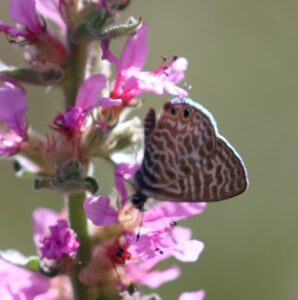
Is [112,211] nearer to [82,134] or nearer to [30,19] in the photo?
[82,134]

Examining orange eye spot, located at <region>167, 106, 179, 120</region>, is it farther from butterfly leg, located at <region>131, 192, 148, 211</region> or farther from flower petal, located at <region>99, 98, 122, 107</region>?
butterfly leg, located at <region>131, 192, 148, 211</region>

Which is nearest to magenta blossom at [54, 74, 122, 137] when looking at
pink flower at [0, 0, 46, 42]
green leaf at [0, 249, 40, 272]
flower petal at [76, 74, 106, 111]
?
flower petal at [76, 74, 106, 111]

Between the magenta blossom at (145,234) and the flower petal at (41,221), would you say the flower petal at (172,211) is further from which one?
the flower petal at (41,221)

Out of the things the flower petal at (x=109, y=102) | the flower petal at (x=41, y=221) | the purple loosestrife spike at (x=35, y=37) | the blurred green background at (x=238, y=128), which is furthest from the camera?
the blurred green background at (x=238, y=128)

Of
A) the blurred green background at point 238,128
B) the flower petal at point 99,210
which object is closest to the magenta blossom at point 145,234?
the flower petal at point 99,210

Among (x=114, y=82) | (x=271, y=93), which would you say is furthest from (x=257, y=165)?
(x=114, y=82)

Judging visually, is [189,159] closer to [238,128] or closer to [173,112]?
[173,112]
